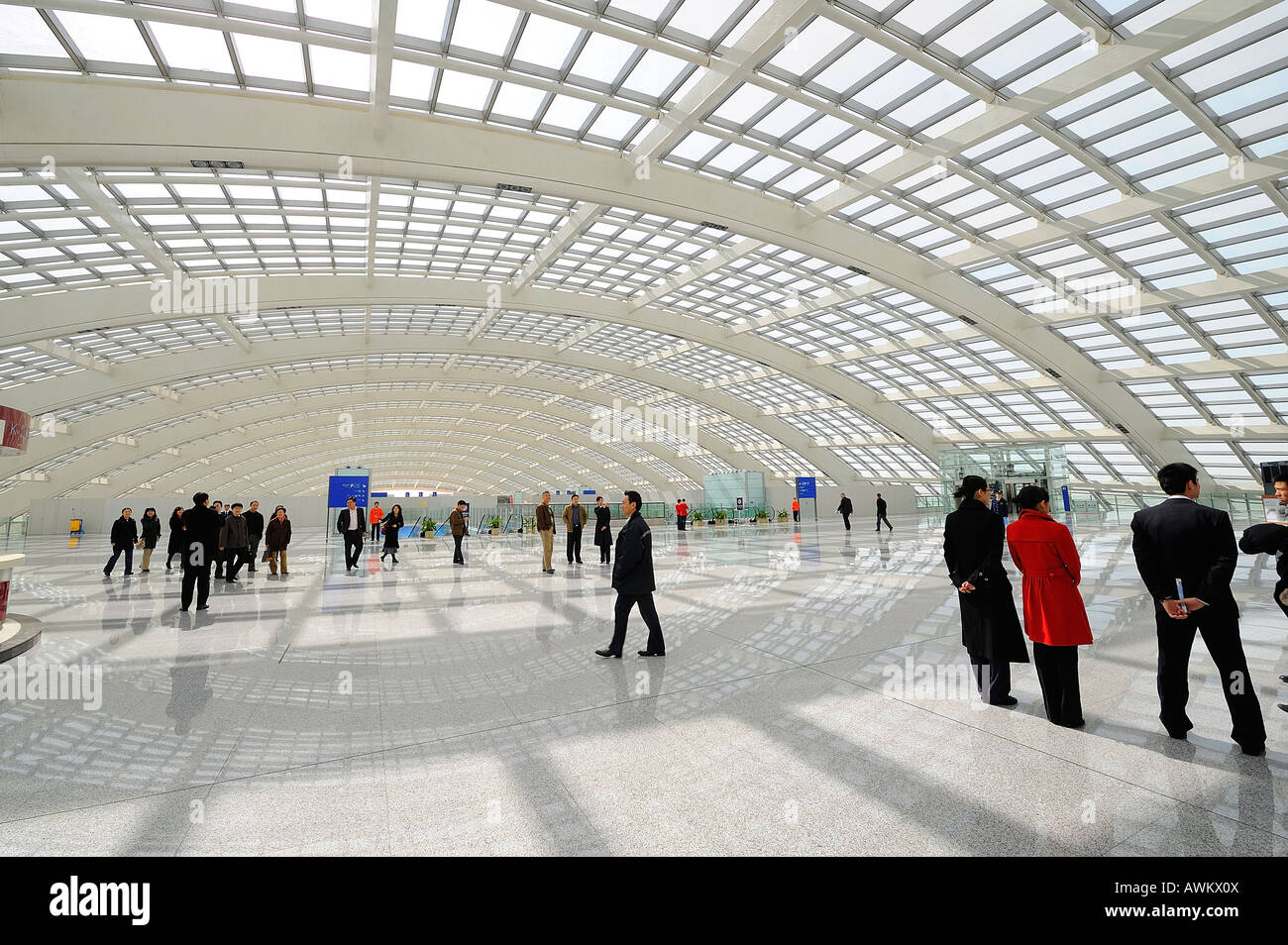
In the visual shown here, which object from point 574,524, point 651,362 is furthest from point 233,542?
point 651,362

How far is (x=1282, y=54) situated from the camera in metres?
13.0

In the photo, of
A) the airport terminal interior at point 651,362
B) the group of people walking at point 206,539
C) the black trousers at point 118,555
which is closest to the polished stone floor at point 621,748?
the airport terminal interior at point 651,362

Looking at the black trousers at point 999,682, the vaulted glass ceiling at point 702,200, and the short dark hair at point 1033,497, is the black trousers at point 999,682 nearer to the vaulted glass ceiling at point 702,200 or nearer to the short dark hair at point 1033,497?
the short dark hair at point 1033,497

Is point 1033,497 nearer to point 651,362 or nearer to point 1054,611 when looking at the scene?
point 1054,611

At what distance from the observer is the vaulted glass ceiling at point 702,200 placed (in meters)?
12.4

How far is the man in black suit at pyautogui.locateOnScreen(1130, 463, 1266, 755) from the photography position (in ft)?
11.6

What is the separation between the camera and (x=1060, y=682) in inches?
164

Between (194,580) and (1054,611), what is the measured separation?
10765mm

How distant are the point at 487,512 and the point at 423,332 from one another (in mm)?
10847

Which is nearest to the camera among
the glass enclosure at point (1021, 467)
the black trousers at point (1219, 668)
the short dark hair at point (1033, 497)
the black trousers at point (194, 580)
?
the black trousers at point (1219, 668)

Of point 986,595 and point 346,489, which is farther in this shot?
point 346,489

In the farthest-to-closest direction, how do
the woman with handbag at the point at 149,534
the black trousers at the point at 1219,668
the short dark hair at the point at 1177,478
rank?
the woman with handbag at the point at 149,534 → the short dark hair at the point at 1177,478 → the black trousers at the point at 1219,668

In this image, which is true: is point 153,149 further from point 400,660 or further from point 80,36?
point 400,660
